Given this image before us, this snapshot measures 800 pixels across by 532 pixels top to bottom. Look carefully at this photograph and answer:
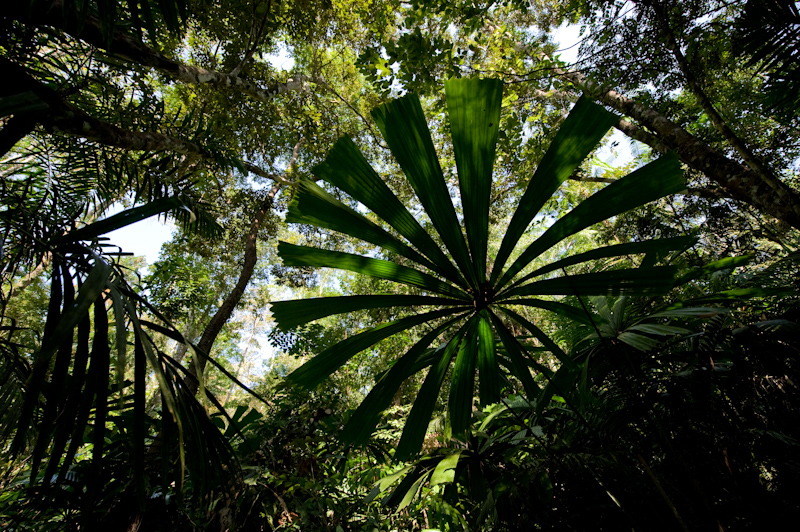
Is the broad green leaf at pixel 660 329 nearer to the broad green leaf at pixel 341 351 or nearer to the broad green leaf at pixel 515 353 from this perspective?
the broad green leaf at pixel 515 353

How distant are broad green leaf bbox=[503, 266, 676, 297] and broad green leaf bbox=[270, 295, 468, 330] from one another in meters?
0.46

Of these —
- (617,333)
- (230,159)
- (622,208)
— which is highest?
(230,159)

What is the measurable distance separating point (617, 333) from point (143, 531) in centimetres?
268

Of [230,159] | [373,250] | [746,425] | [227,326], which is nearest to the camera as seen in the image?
[746,425]

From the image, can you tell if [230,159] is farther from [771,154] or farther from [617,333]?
[771,154]

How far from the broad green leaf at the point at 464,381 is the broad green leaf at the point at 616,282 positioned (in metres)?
0.30

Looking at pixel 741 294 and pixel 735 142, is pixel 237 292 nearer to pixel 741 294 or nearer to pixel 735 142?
pixel 741 294

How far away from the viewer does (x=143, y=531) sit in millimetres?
1749

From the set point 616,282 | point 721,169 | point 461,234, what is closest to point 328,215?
point 461,234

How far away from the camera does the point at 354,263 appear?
136 cm

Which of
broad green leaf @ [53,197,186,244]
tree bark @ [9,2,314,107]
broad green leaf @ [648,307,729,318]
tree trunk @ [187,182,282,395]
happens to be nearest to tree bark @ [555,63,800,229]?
broad green leaf @ [648,307,729,318]

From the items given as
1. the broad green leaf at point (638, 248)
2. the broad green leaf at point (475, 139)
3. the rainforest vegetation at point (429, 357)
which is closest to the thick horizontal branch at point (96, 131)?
the rainforest vegetation at point (429, 357)

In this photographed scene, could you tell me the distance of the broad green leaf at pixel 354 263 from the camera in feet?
4.35

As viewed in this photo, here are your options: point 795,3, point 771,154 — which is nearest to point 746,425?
point 795,3
